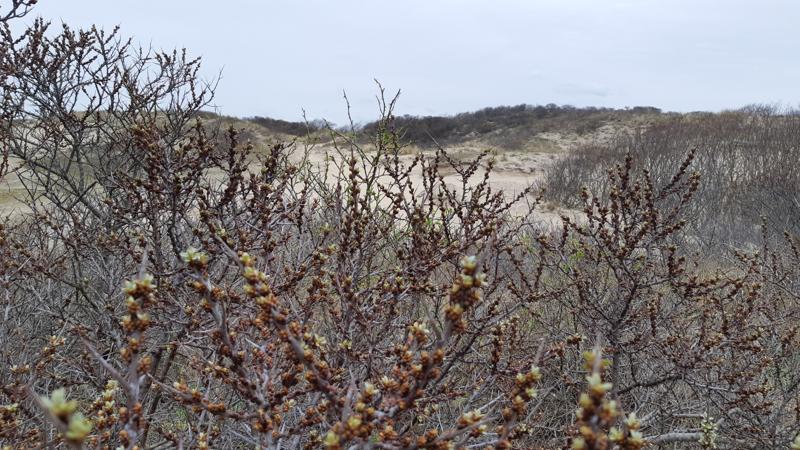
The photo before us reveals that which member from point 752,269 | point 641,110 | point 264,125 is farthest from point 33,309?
point 641,110

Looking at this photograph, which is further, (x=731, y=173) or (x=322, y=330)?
(x=731, y=173)

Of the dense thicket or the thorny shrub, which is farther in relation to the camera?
the dense thicket

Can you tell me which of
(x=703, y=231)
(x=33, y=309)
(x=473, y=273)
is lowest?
Result: (x=703, y=231)

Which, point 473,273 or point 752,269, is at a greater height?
point 473,273

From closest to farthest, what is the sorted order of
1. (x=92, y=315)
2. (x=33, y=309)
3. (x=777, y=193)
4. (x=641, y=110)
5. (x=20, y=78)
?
(x=33, y=309), (x=92, y=315), (x=20, y=78), (x=777, y=193), (x=641, y=110)

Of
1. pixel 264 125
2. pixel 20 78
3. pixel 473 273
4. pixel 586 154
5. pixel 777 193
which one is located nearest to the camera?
pixel 473 273

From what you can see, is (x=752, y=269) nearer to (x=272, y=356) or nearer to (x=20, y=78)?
(x=272, y=356)

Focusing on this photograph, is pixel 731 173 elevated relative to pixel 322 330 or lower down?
elevated

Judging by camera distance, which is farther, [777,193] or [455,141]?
[455,141]

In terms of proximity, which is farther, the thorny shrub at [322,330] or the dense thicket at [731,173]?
the dense thicket at [731,173]

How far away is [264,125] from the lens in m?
37.8

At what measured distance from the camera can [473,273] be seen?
1.06m

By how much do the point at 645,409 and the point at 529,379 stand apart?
124 inches

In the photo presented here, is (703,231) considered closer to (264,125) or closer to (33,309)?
(33,309)
